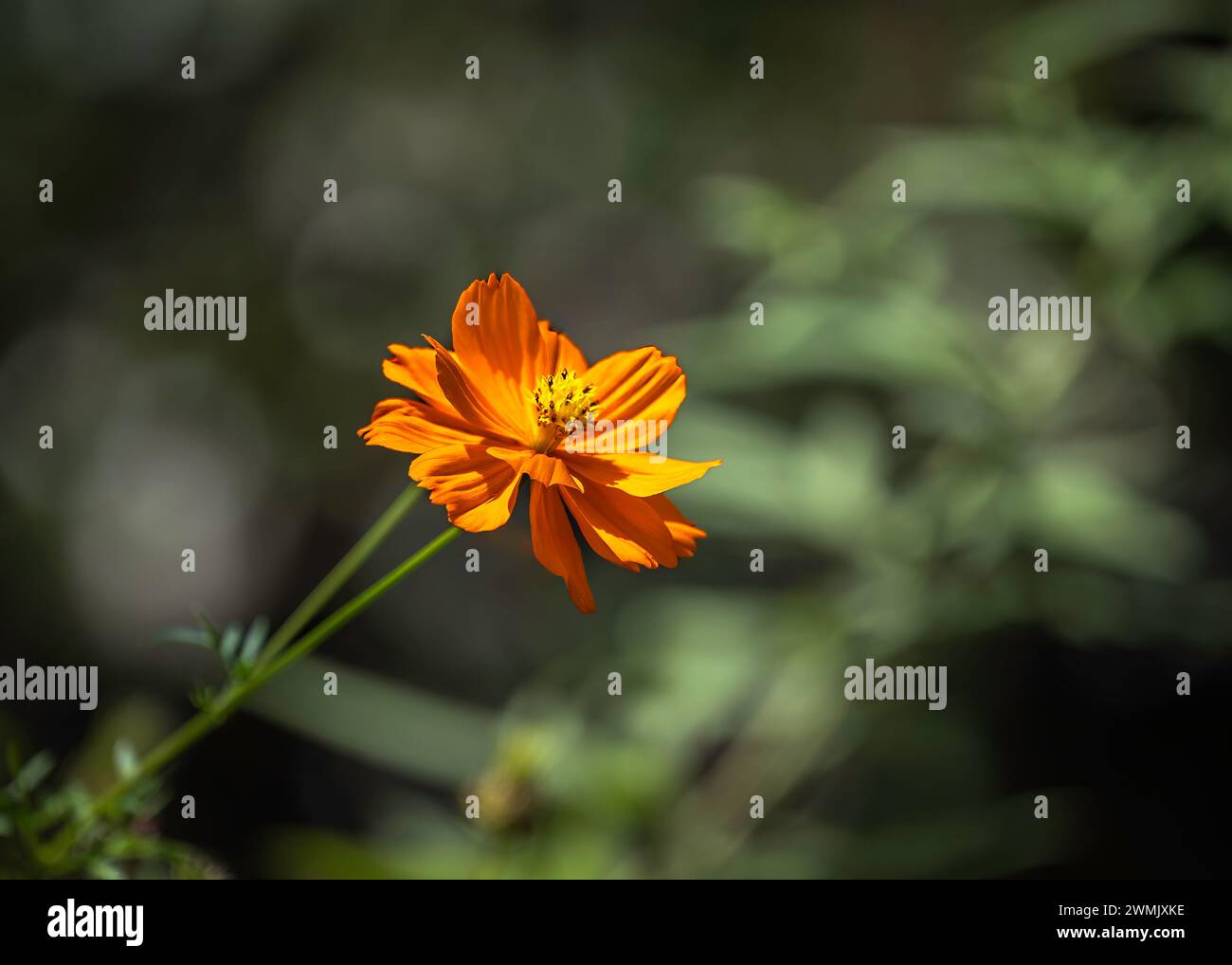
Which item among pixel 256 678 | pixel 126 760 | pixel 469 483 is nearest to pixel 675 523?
pixel 469 483

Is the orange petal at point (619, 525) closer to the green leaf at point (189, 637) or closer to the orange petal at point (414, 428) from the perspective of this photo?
the orange petal at point (414, 428)

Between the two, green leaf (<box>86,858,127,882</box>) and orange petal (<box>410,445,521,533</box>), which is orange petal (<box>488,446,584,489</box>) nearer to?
orange petal (<box>410,445,521,533</box>)

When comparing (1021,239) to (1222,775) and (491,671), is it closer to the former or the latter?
(1222,775)

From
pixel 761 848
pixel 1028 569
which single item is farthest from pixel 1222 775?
pixel 761 848

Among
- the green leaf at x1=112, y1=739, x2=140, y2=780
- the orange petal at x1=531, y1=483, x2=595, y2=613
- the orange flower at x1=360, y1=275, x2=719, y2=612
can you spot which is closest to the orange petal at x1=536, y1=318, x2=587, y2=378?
the orange flower at x1=360, y1=275, x2=719, y2=612

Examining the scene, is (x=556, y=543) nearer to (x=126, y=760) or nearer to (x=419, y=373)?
(x=419, y=373)

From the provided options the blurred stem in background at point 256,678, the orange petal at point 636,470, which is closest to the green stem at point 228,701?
the blurred stem in background at point 256,678
